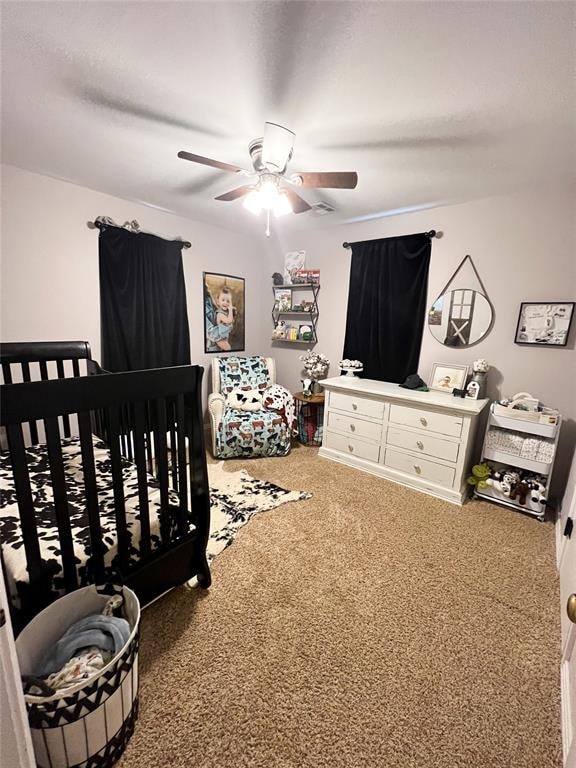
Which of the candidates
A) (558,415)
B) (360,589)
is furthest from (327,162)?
(360,589)

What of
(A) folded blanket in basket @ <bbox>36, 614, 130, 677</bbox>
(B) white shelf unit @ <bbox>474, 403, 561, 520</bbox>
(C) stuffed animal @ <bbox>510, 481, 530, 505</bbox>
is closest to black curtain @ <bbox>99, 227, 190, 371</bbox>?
(A) folded blanket in basket @ <bbox>36, 614, 130, 677</bbox>

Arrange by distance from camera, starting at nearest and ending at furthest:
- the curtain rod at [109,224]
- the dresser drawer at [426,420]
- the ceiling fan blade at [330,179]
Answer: the ceiling fan blade at [330,179], the dresser drawer at [426,420], the curtain rod at [109,224]

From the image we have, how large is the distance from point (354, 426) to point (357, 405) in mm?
203

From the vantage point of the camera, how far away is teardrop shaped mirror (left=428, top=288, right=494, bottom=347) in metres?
2.61

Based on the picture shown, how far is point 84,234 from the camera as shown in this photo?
257 centimetres

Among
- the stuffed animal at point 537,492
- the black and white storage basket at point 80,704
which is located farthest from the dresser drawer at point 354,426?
the black and white storage basket at point 80,704

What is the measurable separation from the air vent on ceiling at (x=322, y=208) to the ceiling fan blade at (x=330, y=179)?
998mm

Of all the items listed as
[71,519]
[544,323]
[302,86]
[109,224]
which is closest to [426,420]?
[544,323]

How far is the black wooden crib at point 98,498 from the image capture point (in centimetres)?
94

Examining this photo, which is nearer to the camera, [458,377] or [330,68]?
[330,68]

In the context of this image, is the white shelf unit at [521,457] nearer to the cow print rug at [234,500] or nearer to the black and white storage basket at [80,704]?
the cow print rug at [234,500]

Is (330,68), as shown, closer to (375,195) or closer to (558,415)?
(375,195)

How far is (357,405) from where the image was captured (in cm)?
287

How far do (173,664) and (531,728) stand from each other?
1.30 meters
